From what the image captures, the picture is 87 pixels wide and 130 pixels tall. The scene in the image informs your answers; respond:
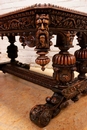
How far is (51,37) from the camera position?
0.76 m

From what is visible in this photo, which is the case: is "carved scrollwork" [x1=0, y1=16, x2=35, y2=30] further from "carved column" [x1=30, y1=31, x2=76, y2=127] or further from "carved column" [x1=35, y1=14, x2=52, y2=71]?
"carved column" [x1=30, y1=31, x2=76, y2=127]

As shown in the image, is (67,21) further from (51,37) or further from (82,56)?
(82,56)

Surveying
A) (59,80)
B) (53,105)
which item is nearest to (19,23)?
(59,80)

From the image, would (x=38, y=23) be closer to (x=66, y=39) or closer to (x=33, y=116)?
(x=66, y=39)

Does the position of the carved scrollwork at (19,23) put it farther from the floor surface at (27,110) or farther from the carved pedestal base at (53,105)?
the floor surface at (27,110)

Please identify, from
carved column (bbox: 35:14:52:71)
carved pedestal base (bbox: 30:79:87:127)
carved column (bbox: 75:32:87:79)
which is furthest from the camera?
carved column (bbox: 75:32:87:79)

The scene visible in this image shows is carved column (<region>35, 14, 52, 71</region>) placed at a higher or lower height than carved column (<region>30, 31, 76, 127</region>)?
higher

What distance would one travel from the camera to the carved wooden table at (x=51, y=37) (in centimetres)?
68

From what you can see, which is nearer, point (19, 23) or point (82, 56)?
point (19, 23)

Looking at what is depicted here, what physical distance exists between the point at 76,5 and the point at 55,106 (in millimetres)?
1612

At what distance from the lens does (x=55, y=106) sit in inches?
35.8

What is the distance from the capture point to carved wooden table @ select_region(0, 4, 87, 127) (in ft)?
2.23

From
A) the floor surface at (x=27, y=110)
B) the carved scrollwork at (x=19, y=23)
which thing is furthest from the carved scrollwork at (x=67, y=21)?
the floor surface at (x=27, y=110)

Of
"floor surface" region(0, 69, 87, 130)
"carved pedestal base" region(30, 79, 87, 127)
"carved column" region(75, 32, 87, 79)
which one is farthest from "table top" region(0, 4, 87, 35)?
"floor surface" region(0, 69, 87, 130)
